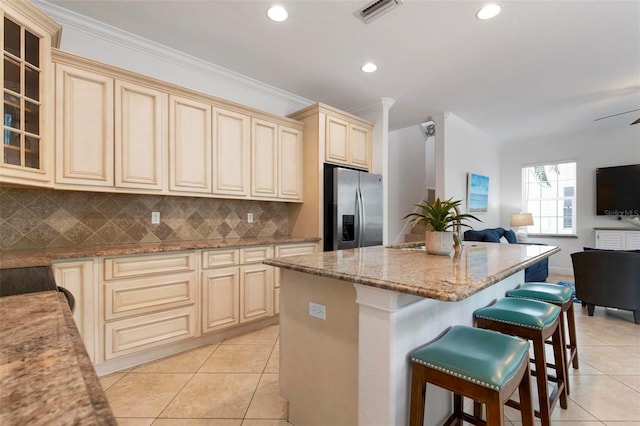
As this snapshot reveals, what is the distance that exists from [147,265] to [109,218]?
0.65 meters

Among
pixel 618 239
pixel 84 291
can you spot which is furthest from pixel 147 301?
pixel 618 239

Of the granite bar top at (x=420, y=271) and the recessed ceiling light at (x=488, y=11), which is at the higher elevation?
the recessed ceiling light at (x=488, y=11)

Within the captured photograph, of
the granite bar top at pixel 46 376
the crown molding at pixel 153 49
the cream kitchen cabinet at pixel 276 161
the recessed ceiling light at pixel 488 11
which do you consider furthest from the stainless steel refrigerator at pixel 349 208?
the granite bar top at pixel 46 376

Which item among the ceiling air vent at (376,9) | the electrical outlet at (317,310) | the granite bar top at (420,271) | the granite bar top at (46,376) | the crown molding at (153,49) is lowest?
the electrical outlet at (317,310)

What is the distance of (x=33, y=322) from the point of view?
2.67 ft

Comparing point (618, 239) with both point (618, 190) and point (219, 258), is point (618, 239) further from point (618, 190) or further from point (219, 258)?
point (219, 258)

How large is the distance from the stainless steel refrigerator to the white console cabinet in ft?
15.3

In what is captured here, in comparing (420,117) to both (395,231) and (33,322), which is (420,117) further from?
(33,322)

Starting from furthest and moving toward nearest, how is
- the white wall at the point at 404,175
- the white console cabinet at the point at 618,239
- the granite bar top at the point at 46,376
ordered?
1. the white wall at the point at 404,175
2. the white console cabinet at the point at 618,239
3. the granite bar top at the point at 46,376

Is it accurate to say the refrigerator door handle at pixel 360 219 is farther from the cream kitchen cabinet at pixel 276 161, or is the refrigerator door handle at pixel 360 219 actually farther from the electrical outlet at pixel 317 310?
the electrical outlet at pixel 317 310

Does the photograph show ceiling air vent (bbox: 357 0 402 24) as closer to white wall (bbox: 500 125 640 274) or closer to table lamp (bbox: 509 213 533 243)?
table lamp (bbox: 509 213 533 243)

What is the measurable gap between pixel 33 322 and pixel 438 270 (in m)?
1.44

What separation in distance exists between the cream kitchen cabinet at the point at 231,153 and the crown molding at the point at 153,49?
0.52m

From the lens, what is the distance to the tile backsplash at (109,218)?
7.23 feet
